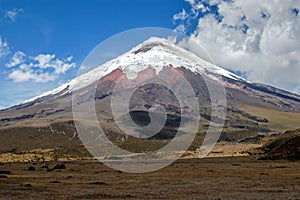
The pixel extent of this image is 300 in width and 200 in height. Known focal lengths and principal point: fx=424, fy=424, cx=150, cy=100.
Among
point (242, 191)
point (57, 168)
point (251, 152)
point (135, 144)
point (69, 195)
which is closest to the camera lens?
point (69, 195)

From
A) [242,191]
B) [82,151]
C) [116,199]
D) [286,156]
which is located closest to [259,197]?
[242,191]

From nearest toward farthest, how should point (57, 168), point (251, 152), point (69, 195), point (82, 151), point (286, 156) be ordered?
1. point (69, 195)
2. point (57, 168)
3. point (286, 156)
4. point (251, 152)
5. point (82, 151)

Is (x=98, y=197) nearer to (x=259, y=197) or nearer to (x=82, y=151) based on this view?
(x=259, y=197)

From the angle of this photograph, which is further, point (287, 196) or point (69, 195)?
point (69, 195)

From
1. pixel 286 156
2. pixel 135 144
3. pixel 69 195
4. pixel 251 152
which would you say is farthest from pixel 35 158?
pixel 69 195

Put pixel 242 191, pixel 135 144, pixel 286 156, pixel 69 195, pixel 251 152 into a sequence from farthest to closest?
pixel 135 144 → pixel 251 152 → pixel 286 156 → pixel 242 191 → pixel 69 195

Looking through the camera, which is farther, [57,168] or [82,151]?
[82,151]

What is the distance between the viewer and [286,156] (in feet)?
344

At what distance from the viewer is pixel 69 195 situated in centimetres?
4031

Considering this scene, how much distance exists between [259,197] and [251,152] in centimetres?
10624

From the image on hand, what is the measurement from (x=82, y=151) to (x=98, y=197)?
447 ft

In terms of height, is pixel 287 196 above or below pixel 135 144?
below

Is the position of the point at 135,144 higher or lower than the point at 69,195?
higher

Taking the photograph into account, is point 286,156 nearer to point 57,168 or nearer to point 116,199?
point 57,168
